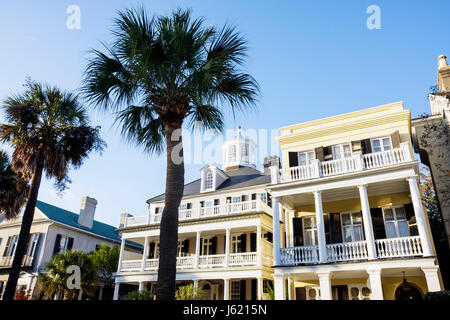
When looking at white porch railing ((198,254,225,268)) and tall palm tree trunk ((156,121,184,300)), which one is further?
white porch railing ((198,254,225,268))

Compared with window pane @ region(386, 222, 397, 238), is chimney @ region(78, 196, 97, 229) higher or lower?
higher

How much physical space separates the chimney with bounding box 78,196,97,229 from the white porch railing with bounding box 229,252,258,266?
16925 millimetres

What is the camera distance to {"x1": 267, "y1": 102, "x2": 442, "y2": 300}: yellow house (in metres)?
13.2

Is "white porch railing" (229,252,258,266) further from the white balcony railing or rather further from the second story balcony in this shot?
the white balcony railing

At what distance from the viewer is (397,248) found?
1301 cm

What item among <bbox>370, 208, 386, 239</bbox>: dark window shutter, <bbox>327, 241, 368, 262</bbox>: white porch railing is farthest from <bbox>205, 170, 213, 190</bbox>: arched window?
<bbox>370, 208, 386, 239</bbox>: dark window shutter

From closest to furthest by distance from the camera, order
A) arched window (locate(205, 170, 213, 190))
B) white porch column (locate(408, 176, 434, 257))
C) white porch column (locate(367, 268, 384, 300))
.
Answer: white porch column (locate(408, 176, 434, 257)) < white porch column (locate(367, 268, 384, 300)) < arched window (locate(205, 170, 213, 190))

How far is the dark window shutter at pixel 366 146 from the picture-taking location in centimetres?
1620

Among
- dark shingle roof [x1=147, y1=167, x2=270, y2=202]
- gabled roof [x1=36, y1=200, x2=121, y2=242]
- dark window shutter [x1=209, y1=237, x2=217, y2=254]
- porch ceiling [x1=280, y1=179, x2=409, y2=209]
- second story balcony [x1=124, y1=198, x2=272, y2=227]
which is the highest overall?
dark shingle roof [x1=147, y1=167, x2=270, y2=202]

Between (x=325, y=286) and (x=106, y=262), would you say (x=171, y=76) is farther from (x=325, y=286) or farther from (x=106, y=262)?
(x=106, y=262)

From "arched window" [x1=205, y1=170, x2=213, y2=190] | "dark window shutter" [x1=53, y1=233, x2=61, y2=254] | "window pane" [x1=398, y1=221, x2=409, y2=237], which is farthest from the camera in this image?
"dark window shutter" [x1=53, y1=233, x2=61, y2=254]

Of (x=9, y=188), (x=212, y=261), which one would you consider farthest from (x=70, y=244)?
(x=212, y=261)
